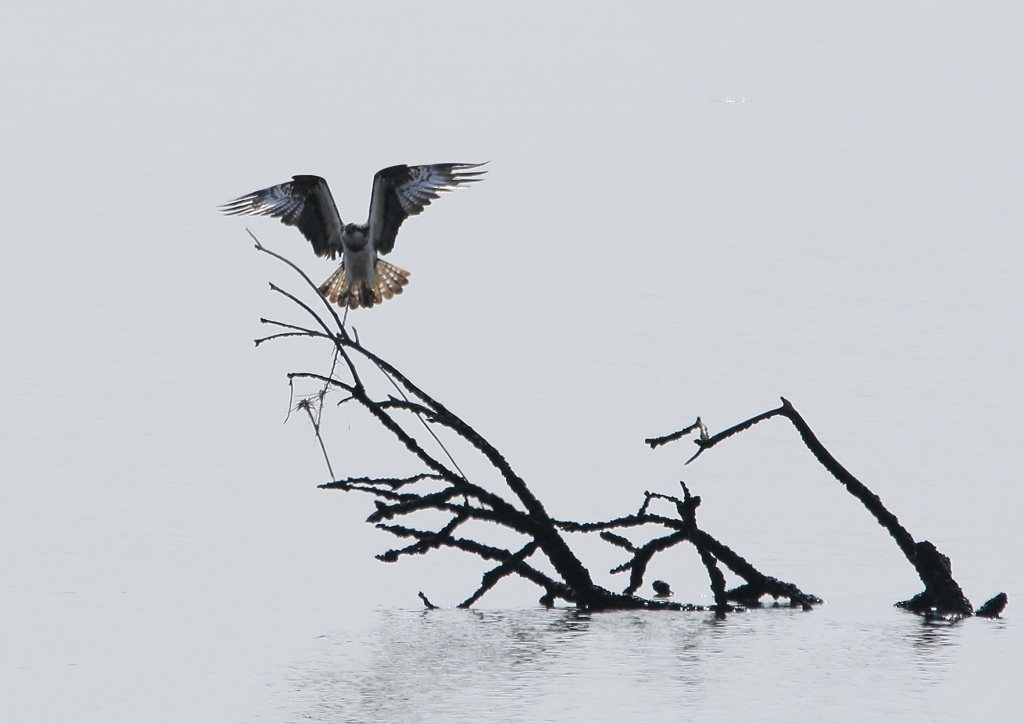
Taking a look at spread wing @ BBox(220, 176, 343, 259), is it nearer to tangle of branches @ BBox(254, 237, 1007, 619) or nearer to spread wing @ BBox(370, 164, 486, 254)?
spread wing @ BBox(370, 164, 486, 254)

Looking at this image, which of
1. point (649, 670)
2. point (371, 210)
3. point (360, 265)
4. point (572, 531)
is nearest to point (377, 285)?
point (360, 265)

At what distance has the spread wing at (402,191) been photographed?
40.3ft

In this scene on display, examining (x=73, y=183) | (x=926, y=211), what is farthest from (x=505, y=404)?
(x=73, y=183)

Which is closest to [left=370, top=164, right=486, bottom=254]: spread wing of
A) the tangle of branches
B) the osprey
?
the osprey

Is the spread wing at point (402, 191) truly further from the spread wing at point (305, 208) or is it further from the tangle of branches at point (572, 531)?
the tangle of branches at point (572, 531)

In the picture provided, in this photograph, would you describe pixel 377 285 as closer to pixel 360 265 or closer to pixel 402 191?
pixel 360 265

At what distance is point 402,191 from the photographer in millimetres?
12500

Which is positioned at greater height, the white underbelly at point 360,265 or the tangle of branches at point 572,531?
the white underbelly at point 360,265

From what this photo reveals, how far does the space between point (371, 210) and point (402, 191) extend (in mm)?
269

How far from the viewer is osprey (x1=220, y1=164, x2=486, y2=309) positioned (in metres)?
12.3

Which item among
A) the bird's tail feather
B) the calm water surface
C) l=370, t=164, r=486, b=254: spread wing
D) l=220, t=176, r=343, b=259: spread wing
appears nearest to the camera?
the calm water surface

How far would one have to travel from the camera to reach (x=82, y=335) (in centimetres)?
1908

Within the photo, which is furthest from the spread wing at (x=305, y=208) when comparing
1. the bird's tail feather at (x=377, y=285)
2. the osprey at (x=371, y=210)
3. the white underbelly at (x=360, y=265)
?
the bird's tail feather at (x=377, y=285)

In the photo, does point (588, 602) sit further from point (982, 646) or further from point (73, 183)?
point (73, 183)
